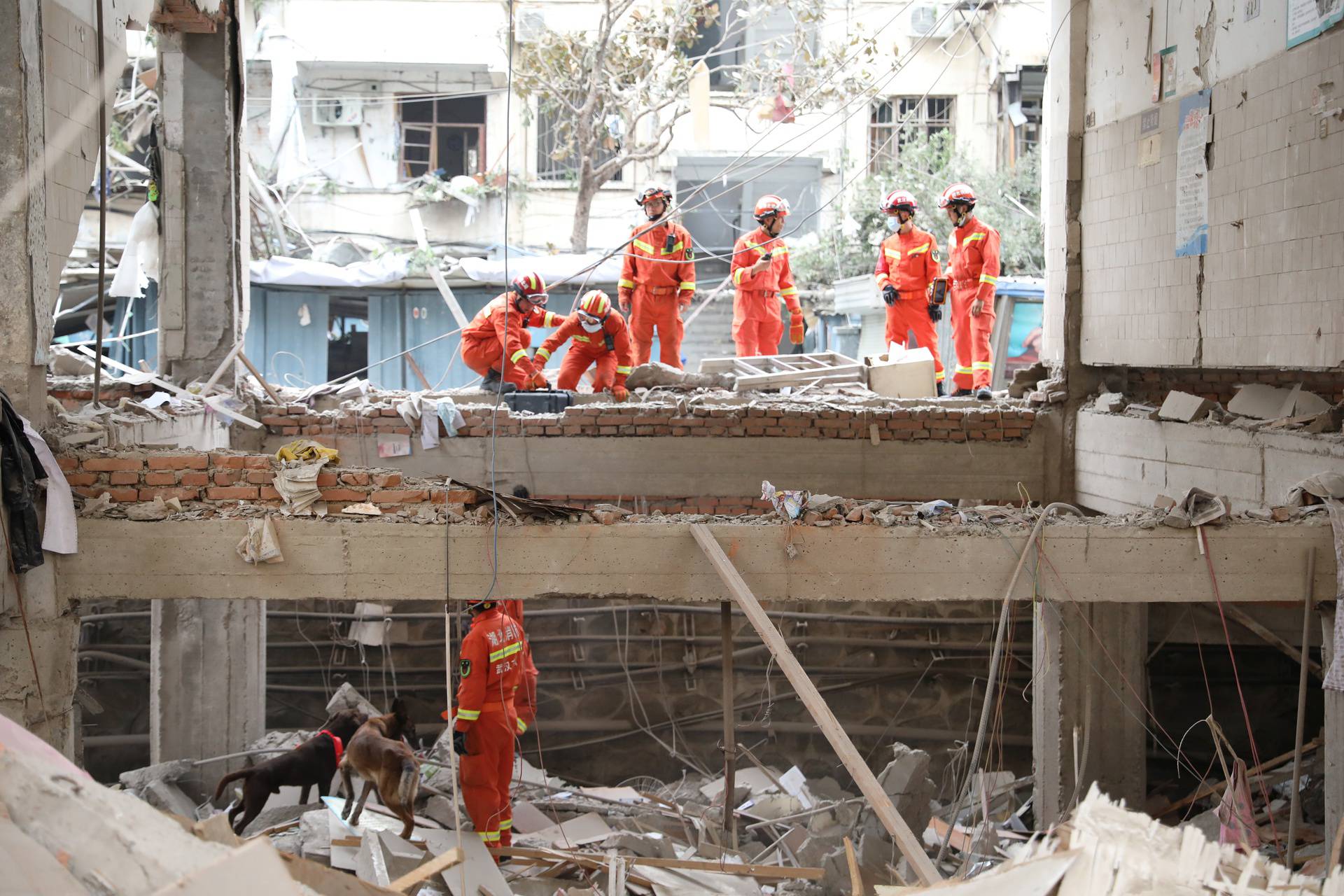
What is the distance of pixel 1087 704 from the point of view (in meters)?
9.08

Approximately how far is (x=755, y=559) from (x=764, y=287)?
23.3ft

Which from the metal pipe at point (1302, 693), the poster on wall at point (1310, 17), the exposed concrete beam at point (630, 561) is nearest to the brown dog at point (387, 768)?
the exposed concrete beam at point (630, 561)

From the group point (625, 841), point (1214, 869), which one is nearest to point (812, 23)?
point (625, 841)

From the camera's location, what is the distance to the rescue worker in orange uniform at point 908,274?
1245cm

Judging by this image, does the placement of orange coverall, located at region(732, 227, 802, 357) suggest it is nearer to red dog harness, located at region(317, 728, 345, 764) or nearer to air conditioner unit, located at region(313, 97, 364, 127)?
red dog harness, located at region(317, 728, 345, 764)

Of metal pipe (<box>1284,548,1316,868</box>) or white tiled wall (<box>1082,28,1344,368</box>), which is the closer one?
metal pipe (<box>1284,548,1316,868</box>)

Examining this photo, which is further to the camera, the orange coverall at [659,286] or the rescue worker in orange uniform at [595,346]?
the orange coverall at [659,286]

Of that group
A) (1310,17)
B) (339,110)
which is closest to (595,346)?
(1310,17)

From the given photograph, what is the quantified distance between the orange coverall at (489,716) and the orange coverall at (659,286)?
5.19 meters

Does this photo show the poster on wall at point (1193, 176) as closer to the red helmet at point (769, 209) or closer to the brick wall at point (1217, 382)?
the brick wall at point (1217, 382)

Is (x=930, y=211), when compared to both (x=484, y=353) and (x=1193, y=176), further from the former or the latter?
(x=1193, y=176)

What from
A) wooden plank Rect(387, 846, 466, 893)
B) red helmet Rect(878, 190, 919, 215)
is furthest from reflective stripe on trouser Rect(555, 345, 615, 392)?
wooden plank Rect(387, 846, 466, 893)

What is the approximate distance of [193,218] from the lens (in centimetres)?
1093

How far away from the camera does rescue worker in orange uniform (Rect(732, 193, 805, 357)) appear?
12805mm
